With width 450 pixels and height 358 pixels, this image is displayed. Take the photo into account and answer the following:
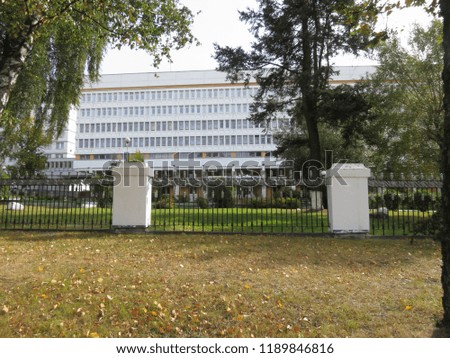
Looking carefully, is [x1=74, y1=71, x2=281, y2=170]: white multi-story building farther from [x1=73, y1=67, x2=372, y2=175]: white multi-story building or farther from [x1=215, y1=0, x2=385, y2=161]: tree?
[x1=215, y1=0, x2=385, y2=161]: tree

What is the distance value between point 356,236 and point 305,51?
44.5 ft

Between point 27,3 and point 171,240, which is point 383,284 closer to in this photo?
point 171,240

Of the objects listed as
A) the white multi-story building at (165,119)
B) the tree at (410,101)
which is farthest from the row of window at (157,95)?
the tree at (410,101)

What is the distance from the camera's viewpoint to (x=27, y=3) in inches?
293

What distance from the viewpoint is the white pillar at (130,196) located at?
376 inches

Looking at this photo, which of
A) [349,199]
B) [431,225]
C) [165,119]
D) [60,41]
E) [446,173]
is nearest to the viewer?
[446,173]

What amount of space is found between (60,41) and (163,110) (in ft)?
197

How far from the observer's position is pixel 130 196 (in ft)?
31.5

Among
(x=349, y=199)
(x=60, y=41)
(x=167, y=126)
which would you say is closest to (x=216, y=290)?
(x=349, y=199)

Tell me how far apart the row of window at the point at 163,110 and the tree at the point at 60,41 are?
56072 millimetres

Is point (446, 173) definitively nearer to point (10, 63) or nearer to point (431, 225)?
point (431, 225)

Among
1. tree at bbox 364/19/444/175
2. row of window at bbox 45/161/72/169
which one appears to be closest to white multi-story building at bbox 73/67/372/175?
row of window at bbox 45/161/72/169

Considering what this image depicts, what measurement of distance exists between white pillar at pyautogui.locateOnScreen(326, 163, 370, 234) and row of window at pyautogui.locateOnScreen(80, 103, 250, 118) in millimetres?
64216

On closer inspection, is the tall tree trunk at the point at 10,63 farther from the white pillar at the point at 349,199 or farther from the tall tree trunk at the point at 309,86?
the tall tree trunk at the point at 309,86
